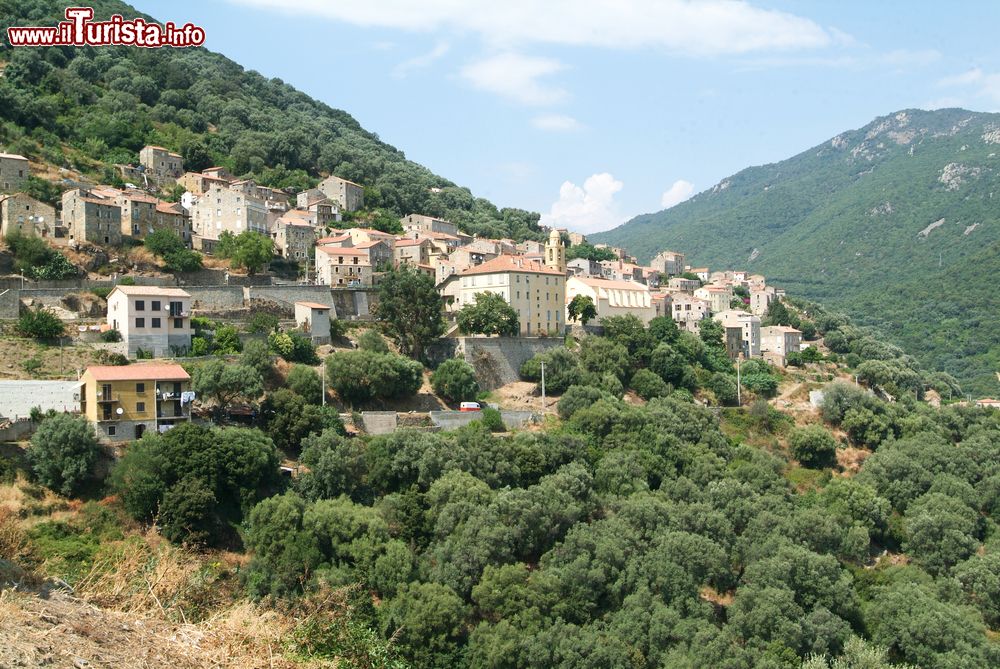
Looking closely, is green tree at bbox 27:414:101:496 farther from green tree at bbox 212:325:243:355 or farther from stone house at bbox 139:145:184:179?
stone house at bbox 139:145:184:179

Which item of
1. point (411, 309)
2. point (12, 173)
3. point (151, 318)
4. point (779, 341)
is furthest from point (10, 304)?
point (779, 341)

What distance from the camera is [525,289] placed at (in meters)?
58.8

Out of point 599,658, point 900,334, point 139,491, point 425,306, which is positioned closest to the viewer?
point 599,658

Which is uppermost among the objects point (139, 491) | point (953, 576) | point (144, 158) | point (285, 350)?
point (144, 158)

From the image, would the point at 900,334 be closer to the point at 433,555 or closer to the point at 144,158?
the point at 144,158

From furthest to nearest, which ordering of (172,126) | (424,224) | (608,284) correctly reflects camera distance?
(424,224) → (172,126) → (608,284)

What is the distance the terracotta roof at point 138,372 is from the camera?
113 ft

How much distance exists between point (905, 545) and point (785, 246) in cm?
15367

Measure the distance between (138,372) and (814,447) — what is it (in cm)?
3464

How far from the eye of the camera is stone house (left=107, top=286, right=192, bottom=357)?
4031cm

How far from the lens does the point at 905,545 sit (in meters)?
42.0

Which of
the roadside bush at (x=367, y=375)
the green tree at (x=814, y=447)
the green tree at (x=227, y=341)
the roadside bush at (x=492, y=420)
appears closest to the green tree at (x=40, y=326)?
the green tree at (x=227, y=341)

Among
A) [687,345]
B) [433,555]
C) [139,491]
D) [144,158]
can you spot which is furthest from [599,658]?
[144,158]

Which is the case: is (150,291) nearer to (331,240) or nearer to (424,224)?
(331,240)
